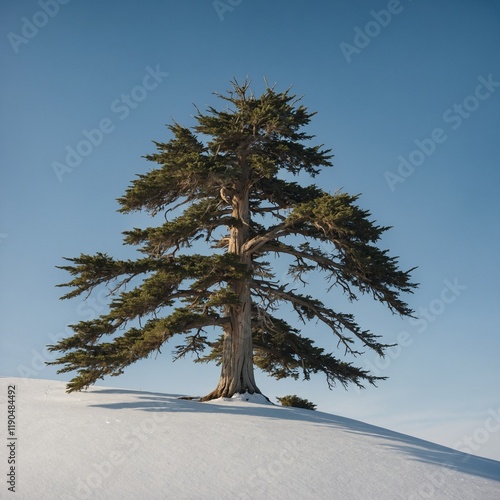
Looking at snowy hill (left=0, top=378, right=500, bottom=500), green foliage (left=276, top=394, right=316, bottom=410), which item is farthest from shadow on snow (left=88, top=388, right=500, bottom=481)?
green foliage (left=276, top=394, right=316, bottom=410)

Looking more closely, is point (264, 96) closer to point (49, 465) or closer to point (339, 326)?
point (339, 326)

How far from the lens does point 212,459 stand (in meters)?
9.21

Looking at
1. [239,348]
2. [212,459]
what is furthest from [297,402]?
[212,459]

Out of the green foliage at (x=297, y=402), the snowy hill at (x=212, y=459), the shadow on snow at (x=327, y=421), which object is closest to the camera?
the snowy hill at (x=212, y=459)

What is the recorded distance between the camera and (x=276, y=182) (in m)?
18.8

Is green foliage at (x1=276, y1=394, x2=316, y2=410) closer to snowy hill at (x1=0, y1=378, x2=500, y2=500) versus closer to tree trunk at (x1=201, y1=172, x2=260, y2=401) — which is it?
tree trunk at (x1=201, y1=172, x2=260, y2=401)

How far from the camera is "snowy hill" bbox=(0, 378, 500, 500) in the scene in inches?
322

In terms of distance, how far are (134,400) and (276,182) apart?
30.6ft

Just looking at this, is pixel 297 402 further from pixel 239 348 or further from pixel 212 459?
pixel 212 459

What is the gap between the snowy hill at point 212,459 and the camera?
8172mm

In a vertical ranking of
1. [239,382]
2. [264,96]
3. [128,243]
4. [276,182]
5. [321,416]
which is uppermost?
[264,96]

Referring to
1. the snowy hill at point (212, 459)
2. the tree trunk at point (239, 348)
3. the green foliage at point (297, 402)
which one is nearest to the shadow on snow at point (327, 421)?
the snowy hill at point (212, 459)

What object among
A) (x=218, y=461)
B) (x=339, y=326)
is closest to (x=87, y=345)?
(x=218, y=461)

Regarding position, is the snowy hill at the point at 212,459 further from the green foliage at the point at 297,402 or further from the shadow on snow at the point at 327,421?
the green foliage at the point at 297,402
